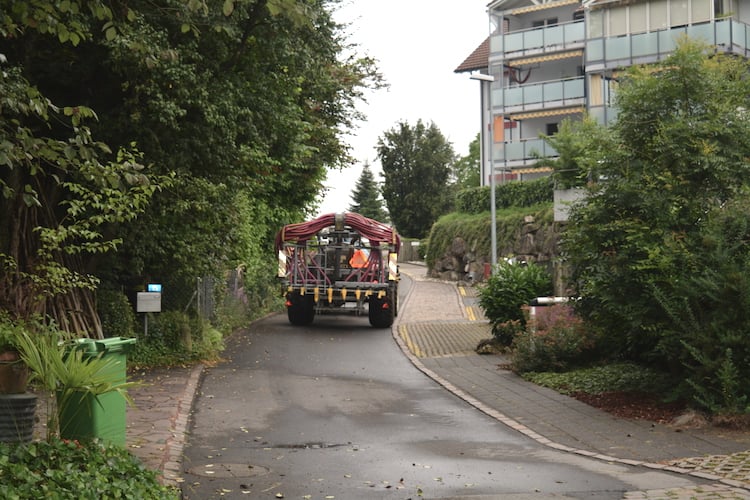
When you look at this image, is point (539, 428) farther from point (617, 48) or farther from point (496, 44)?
point (496, 44)

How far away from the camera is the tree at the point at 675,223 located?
1117cm

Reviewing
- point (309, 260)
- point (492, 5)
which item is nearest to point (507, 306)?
point (309, 260)

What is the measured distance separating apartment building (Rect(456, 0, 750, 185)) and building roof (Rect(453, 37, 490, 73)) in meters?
2.91

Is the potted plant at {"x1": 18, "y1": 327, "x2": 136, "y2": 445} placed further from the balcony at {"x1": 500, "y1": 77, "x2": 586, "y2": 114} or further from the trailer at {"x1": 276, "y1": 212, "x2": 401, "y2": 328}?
the balcony at {"x1": 500, "y1": 77, "x2": 586, "y2": 114}

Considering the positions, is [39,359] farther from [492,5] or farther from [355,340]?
[492,5]

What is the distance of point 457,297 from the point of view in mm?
36688

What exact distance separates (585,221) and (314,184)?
56.3ft

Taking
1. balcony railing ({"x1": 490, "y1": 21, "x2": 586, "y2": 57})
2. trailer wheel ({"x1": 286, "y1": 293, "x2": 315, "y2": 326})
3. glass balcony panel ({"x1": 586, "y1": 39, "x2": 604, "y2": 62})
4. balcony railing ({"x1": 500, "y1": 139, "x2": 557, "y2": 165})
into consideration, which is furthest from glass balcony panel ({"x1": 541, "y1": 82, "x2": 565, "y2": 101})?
trailer wheel ({"x1": 286, "y1": 293, "x2": 315, "y2": 326})

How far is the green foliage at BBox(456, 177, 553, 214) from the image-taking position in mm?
41219

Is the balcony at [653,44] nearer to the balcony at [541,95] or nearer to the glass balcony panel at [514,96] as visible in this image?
the balcony at [541,95]

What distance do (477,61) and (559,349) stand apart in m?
44.0

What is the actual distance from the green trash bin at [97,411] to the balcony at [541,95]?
38.4 meters

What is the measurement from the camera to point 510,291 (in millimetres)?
20656

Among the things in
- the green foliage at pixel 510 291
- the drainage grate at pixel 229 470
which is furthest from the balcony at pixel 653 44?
the drainage grate at pixel 229 470
